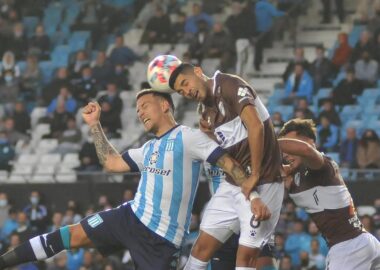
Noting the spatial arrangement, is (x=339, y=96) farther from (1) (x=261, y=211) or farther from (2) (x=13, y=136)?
(1) (x=261, y=211)

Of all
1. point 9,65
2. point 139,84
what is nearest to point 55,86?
point 9,65

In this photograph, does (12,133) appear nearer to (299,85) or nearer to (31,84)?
(31,84)

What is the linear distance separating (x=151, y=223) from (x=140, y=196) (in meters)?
0.26

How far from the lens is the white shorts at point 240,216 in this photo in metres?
9.91

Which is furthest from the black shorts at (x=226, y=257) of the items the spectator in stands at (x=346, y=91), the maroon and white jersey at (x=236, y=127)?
the spectator in stands at (x=346, y=91)

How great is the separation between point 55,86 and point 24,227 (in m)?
4.49

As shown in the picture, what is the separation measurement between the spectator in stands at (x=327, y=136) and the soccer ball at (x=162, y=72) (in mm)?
8753

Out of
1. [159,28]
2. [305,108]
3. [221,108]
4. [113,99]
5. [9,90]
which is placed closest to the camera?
[221,108]

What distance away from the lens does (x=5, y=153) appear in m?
21.5

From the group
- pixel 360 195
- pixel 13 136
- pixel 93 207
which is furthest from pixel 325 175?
pixel 13 136

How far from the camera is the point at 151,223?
33.0ft

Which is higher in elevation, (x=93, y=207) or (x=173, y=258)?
(x=173, y=258)

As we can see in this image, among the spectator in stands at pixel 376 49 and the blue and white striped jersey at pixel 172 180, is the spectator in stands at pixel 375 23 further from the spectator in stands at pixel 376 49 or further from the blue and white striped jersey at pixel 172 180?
the blue and white striped jersey at pixel 172 180

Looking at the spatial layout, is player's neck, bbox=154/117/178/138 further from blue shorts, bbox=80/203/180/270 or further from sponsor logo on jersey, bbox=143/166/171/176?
blue shorts, bbox=80/203/180/270
